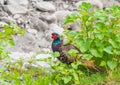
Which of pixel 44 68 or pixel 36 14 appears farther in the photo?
pixel 36 14

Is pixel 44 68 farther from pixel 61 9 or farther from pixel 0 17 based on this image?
pixel 61 9

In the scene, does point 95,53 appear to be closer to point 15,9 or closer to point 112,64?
point 112,64

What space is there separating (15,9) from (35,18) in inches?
16.8

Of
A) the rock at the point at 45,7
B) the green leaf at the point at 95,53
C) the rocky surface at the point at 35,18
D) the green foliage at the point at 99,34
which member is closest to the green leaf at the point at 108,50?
the green foliage at the point at 99,34

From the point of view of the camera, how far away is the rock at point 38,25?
30.0 feet

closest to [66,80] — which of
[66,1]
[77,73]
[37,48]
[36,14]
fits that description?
[77,73]

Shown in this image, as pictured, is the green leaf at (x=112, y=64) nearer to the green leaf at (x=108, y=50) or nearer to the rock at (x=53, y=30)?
the green leaf at (x=108, y=50)

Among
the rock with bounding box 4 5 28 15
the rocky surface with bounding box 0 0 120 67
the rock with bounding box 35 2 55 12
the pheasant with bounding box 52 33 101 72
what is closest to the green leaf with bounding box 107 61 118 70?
the pheasant with bounding box 52 33 101 72

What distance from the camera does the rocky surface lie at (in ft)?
28.1

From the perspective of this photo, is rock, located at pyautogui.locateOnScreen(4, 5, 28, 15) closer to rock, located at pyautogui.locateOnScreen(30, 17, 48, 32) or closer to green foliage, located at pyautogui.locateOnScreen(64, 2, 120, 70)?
rock, located at pyautogui.locateOnScreen(30, 17, 48, 32)

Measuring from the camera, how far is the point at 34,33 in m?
8.98

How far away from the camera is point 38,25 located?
9.16m

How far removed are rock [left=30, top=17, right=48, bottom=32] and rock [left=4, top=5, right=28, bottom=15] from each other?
265 millimetres

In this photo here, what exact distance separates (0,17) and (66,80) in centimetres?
344
